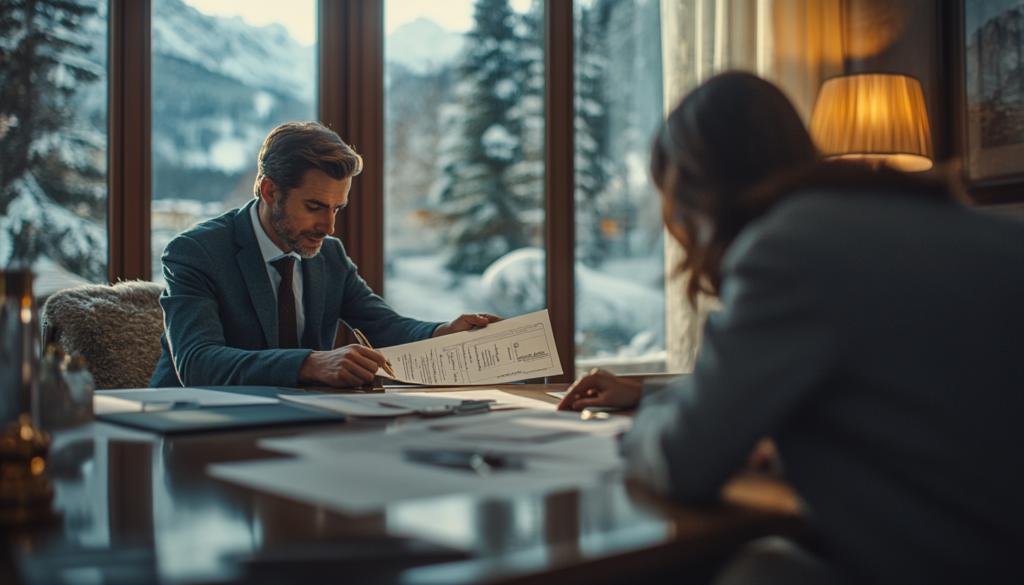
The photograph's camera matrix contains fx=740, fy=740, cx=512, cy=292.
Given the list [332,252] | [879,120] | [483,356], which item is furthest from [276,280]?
[879,120]

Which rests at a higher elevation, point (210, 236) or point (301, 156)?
point (301, 156)

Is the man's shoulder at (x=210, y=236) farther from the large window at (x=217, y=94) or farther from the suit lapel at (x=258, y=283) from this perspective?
the large window at (x=217, y=94)

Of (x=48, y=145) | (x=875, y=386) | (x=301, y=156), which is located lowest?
(x=875, y=386)

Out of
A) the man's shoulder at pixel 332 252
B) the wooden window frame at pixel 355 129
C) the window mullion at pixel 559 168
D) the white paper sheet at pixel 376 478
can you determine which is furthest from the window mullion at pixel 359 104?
the white paper sheet at pixel 376 478

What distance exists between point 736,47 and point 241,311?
2.25m

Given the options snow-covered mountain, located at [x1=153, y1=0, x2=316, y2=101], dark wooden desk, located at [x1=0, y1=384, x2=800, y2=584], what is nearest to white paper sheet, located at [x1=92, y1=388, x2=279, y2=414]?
dark wooden desk, located at [x1=0, y1=384, x2=800, y2=584]

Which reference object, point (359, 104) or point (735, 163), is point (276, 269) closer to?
point (359, 104)

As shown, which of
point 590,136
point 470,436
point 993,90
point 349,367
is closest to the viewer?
point 470,436

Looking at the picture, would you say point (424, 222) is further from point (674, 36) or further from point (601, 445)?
point (601, 445)

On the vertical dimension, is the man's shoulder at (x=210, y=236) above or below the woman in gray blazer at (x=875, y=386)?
above

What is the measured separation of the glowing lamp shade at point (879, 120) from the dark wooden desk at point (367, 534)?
2123 millimetres

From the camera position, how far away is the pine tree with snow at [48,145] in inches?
90.4

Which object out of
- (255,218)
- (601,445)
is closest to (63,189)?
(255,218)

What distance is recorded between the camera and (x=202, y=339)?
1643 mm
